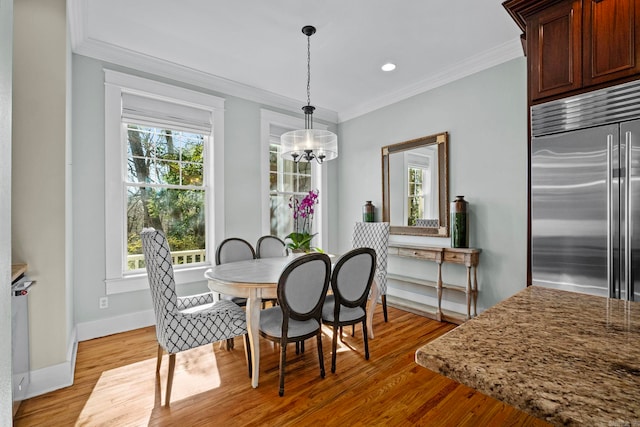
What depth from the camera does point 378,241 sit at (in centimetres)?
357

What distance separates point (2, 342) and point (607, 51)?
298cm

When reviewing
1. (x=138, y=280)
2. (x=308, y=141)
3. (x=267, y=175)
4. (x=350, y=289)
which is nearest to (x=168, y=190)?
(x=138, y=280)

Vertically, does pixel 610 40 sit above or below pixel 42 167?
above

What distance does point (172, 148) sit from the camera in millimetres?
3750

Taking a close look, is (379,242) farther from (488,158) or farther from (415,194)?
(488,158)

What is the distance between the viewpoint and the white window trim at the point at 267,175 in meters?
4.41

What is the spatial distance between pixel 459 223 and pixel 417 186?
861mm

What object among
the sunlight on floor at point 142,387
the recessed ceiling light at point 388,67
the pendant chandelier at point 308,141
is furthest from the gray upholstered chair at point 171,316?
the recessed ceiling light at point 388,67

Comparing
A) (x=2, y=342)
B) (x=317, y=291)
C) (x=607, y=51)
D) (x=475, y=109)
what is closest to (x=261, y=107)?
(x=475, y=109)

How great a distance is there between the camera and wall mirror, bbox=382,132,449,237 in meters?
3.88

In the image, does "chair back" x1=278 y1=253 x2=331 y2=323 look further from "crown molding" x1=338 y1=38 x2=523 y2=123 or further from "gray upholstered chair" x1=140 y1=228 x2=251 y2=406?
"crown molding" x1=338 y1=38 x2=523 y2=123

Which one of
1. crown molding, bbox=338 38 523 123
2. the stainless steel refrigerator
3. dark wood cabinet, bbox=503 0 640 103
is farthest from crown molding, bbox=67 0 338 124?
the stainless steel refrigerator

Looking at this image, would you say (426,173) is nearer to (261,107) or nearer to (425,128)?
(425,128)

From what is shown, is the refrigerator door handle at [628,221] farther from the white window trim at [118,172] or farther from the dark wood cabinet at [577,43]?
the white window trim at [118,172]
